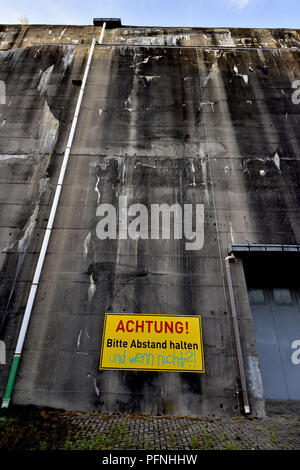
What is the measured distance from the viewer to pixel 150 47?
48.1ft

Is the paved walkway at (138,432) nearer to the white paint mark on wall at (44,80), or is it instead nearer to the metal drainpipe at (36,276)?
the metal drainpipe at (36,276)

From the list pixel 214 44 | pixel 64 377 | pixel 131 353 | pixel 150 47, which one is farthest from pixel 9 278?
pixel 214 44

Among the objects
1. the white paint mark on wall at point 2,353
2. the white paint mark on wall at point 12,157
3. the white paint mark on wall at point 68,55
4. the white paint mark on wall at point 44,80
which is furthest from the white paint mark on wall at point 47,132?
the white paint mark on wall at point 2,353

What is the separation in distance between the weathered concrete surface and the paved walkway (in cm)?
45

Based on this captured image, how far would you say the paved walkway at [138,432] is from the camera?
5.20m

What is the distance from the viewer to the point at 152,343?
25.2 ft

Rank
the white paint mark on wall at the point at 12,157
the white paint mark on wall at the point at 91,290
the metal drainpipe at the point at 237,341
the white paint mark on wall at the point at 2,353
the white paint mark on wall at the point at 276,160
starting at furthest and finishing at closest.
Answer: the white paint mark on wall at the point at 12,157
the white paint mark on wall at the point at 276,160
the white paint mark on wall at the point at 91,290
the white paint mark on wall at the point at 2,353
the metal drainpipe at the point at 237,341

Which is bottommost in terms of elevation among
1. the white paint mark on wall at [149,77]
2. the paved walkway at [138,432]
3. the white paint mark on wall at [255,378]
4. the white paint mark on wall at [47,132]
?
the paved walkway at [138,432]

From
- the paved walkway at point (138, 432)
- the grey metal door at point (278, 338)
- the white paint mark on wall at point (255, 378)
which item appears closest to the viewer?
the paved walkway at point (138, 432)

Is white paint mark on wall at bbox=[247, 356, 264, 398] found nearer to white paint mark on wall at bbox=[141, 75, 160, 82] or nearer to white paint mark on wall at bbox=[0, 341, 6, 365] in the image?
white paint mark on wall at bbox=[0, 341, 6, 365]

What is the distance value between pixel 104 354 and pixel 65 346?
3.98 ft

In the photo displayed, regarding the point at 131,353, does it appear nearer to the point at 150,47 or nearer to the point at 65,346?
the point at 65,346
